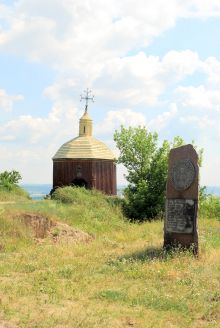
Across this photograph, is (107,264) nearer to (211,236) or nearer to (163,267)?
(163,267)

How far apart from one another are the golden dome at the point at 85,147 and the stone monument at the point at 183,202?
60.4 ft

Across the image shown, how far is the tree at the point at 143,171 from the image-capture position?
28469mm

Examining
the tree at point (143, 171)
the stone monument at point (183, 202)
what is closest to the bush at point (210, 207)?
the tree at point (143, 171)

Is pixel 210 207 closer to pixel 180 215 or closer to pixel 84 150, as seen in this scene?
pixel 84 150

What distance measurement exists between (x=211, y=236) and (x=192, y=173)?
19.9 ft

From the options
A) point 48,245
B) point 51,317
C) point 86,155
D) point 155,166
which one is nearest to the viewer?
point 51,317

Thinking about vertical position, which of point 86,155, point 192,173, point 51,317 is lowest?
point 51,317

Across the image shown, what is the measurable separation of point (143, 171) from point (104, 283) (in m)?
19.5

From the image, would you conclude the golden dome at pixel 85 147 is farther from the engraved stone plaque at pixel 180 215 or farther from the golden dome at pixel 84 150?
the engraved stone plaque at pixel 180 215

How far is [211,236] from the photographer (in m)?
19.4

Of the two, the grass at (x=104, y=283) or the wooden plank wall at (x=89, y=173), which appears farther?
the wooden plank wall at (x=89, y=173)

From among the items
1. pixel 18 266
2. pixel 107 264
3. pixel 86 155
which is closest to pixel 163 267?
pixel 107 264

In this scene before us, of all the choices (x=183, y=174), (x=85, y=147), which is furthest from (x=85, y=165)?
(x=183, y=174)

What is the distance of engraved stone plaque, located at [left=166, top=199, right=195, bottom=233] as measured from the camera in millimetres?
14188
